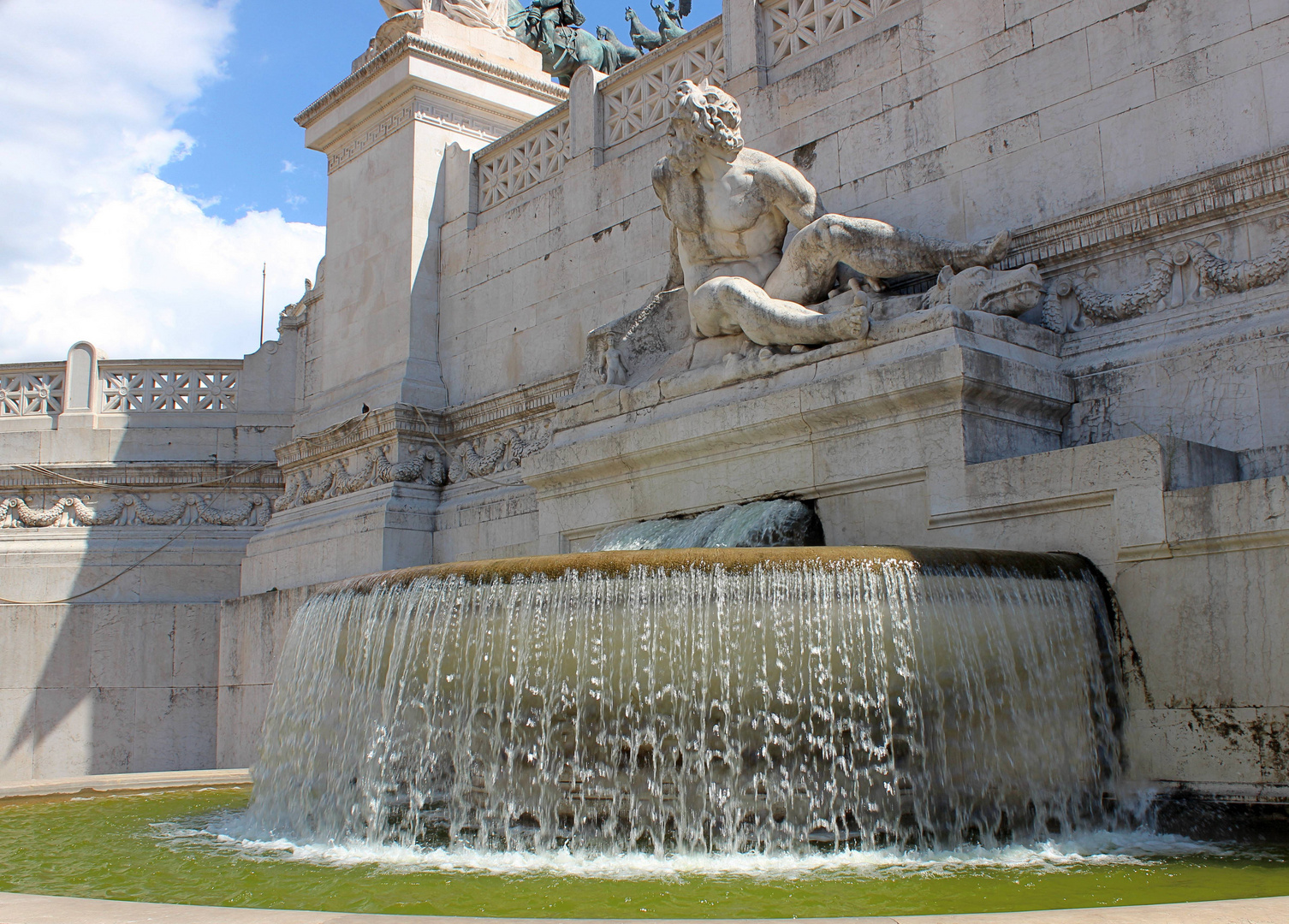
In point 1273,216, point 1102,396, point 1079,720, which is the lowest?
point 1079,720

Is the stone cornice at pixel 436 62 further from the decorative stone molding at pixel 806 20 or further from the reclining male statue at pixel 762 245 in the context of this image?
the reclining male statue at pixel 762 245

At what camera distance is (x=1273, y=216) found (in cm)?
738

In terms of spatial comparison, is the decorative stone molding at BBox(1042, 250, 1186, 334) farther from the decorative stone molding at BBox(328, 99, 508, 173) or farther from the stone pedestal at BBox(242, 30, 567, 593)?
the decorative stone molding at BBox(328, 99, 508, 173)

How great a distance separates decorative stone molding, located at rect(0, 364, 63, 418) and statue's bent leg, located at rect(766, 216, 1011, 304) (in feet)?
37.8

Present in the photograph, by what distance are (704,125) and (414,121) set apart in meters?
5.85

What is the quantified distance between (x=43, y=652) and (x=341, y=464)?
4.57m

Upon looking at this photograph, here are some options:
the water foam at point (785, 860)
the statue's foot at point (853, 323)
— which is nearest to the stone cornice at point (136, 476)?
the statue's foot at point (853, 323)

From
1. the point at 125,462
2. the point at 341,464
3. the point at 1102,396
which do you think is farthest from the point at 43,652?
the point at 1102,396

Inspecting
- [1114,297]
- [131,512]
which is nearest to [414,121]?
[131,512]

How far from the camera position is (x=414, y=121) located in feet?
45.0

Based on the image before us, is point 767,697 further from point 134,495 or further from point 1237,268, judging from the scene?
point 134,495

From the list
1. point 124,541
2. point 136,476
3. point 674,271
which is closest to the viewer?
point 674,271

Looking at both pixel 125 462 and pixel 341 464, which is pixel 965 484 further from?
pixel 125 462

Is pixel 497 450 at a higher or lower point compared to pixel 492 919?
higher
